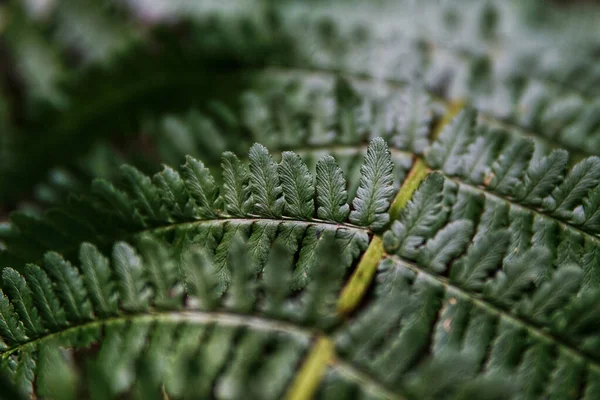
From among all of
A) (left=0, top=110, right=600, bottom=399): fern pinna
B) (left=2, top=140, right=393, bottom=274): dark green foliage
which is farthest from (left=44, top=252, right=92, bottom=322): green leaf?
(left=2, top=140, right=393, bottom=274): dark green foliage

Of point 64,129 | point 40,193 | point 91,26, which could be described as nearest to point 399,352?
point 40,193

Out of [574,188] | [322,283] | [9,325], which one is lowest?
[9,325]

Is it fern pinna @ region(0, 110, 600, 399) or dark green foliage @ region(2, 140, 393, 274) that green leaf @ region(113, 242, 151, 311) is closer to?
fern pinna @ region(0, 110, 600, 399)

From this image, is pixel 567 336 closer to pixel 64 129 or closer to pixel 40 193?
pixel 40 193

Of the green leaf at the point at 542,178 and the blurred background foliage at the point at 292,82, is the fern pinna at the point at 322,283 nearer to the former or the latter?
the green leaf at the point at 542,178

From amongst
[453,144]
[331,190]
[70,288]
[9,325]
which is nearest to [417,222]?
[331,190]

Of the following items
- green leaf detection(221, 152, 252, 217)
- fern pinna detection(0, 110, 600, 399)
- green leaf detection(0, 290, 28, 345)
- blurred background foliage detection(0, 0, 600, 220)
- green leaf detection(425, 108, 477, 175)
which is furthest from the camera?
blurred background foliage detection(0, 0, 600, 220)

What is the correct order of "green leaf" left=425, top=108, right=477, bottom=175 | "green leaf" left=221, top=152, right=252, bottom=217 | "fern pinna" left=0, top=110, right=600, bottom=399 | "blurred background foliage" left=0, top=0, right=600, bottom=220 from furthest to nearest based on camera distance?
"blurred background foliage" left=0, top=0, right=600, bottom=220 < "green leaf" left=425, top=108, right=477, bottom=175 < "green leaf" left=221, top=152, right=252, bottom=217 < "fern pinna" left=0, top=110, right=600, bottom=399

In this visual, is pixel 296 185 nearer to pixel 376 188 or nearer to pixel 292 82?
pixel 376 188

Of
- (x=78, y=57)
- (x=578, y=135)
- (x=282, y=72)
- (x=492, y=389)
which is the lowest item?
(x=492, y=389)
